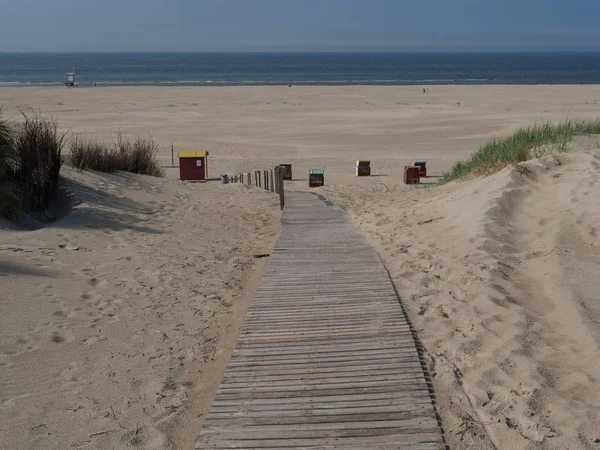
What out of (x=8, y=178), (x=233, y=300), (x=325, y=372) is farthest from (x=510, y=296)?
(x=8, y=178)

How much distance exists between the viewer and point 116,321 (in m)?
5.82

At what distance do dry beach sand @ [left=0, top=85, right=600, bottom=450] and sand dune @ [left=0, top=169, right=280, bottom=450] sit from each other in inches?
0.7

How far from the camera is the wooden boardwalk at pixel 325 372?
3.75 metres

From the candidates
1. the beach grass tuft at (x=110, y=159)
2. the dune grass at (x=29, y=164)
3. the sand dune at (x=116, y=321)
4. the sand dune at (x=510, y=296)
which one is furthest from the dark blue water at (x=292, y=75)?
the sand dune at (x=116, y=321)

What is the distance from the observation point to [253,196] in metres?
14.3

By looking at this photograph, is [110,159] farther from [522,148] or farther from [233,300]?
[522,148]

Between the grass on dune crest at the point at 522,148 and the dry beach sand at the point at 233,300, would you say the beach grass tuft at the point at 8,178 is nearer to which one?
the dry beach sand at the point at 233,300

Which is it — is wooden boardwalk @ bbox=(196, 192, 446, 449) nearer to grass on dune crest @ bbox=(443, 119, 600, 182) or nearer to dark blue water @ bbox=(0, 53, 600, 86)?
grass on dune crest @ bbox=(443, 119, 600, 182)

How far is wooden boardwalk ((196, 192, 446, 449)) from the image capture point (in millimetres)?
3754

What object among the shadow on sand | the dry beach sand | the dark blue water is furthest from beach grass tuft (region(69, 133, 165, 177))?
the dark blue water

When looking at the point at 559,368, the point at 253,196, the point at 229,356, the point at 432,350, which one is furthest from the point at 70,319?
the point at 253,196

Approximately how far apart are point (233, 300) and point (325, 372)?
230 centimetres

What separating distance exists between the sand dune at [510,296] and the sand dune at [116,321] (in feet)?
5.46

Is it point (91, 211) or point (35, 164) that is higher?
point (35, 164)
